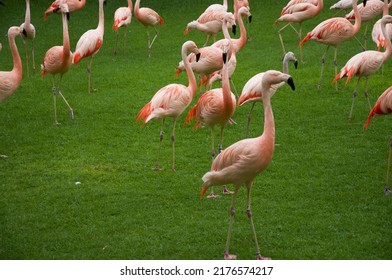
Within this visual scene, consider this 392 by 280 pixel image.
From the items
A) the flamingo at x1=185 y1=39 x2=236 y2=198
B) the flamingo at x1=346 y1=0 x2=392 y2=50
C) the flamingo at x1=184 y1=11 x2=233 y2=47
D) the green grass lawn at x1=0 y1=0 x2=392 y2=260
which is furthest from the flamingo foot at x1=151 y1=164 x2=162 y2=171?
the flamingo at x1=346 y1=0 x2=392 y2=50

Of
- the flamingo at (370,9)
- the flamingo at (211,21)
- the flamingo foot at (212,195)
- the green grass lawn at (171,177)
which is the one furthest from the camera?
the flamingo at (370,9)

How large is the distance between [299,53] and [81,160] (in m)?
5.12

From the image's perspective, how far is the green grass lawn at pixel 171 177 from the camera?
5.51 metres

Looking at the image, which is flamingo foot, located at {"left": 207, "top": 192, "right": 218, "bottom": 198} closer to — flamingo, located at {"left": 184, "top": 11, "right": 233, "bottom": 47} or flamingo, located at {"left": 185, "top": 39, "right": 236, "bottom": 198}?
flamingo, located at {"left": 185, "top": 39, "right": 236, "bottom": 198}

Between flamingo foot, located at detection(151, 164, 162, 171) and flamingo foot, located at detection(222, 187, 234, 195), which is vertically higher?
flamingo foot, located at detection(151, 164, 162, 171)

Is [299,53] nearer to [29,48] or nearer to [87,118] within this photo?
[87,118]

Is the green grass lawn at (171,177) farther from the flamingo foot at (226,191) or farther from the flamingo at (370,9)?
the flamingo at (370,9)

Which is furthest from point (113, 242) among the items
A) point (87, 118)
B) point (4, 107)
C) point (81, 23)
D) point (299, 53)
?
point (81, 23)

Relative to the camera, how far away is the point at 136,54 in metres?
12.4

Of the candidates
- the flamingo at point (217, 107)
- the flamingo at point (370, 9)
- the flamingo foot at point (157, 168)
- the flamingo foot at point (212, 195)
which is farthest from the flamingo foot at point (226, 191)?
the flamingo at point (370, 9)

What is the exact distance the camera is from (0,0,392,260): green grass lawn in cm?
551

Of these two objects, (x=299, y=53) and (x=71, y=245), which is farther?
(x=299, y=53)

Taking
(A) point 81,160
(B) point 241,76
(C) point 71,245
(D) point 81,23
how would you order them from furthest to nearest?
(D) point 81,23 < (B) point 241,76 < (A) point 81,160 < (C) point 71,245

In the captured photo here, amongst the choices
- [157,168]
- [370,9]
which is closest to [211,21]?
[370,9]
